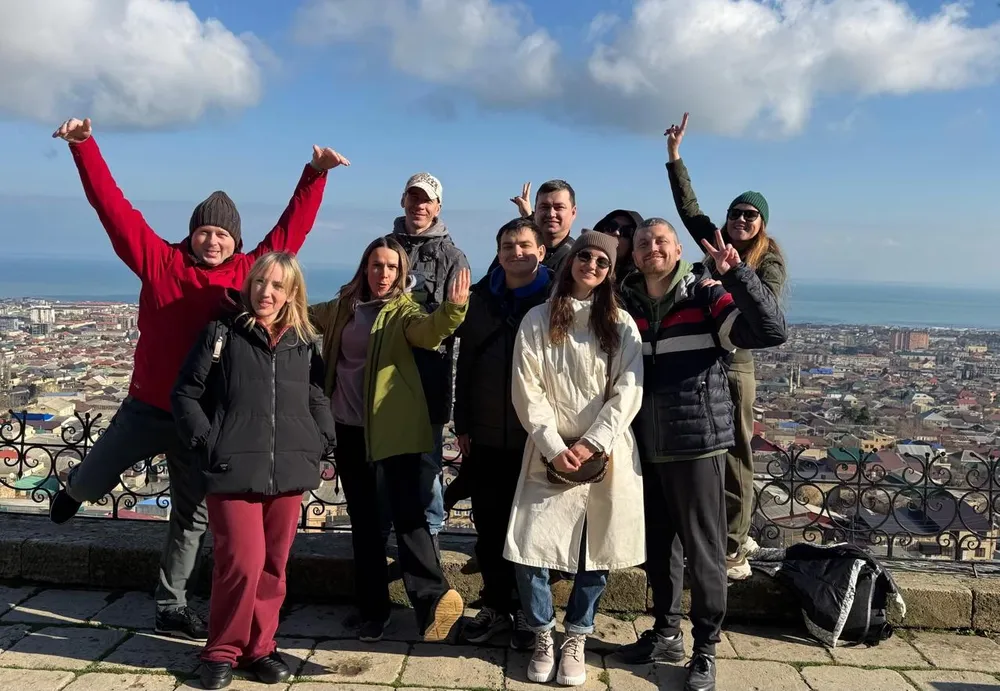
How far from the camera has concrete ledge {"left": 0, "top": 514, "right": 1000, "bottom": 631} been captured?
4.33m

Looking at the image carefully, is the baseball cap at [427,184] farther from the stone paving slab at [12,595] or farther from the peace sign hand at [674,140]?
the stone paving slab at [12,595]

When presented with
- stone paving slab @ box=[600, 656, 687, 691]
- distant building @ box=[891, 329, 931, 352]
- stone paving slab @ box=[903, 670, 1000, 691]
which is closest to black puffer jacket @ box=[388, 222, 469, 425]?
stone paving slab @ box=[600, 656, 687, 691]

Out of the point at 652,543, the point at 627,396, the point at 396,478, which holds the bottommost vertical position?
the point at 652,543

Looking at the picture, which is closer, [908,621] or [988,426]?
[908,621]

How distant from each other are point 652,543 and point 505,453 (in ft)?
2.88

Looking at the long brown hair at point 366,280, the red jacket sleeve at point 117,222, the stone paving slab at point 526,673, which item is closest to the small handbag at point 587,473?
the stone paving slab at point 526,673

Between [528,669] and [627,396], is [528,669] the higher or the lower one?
the lower one

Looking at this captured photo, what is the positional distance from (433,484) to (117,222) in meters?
2.12

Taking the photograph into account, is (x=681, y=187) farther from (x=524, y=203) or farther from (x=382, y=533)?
(x=382, y=533)

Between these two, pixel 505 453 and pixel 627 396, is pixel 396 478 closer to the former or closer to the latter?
pixel 505 453

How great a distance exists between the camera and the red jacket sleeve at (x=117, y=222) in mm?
3883

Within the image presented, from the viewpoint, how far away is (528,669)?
3736 mm

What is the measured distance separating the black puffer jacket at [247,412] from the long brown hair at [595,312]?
1251 mm

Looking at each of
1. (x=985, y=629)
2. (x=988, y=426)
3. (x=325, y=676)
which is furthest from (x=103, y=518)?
(x=988, y=426)
